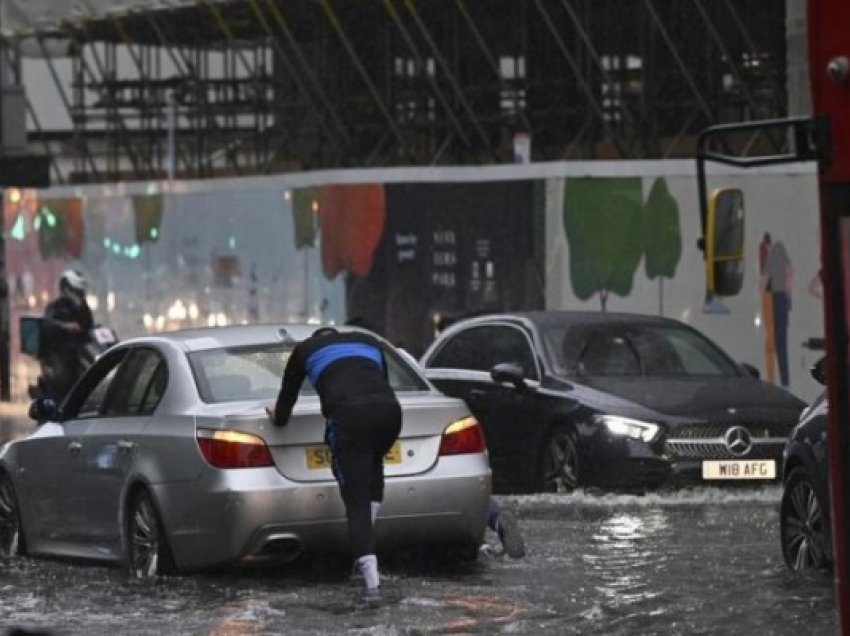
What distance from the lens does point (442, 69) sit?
122 ft

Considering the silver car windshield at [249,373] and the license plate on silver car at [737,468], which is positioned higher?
the silver car windshield at [249,373]

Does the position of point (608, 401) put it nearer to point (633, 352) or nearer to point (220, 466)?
point (633, 352)

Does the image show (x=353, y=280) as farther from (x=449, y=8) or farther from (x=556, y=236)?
(x=449, y=8)

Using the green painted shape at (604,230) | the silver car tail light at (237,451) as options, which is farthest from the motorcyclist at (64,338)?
the silver car tail light at (237,451)

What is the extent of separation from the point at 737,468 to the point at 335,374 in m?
5.95

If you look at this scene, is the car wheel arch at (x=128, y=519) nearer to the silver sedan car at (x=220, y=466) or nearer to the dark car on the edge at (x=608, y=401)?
the silver sedan car at (x=220, y=466)

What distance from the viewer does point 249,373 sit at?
1432cm

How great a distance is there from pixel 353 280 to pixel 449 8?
751cm

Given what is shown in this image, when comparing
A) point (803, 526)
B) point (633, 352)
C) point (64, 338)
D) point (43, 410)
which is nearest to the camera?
point (803, 526)

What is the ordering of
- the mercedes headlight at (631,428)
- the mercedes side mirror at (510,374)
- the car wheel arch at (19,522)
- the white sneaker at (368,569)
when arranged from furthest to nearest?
the mercedes side mirror at (510,374) < the mercedes headlight at (631,428) < the car wheel arch at (19,522) < the white sneaker at (368,569)

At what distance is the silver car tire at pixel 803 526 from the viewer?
523 inches

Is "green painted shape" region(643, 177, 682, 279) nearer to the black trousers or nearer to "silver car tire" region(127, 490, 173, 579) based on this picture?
"silver car tire" region(127, 490, 173, 579)

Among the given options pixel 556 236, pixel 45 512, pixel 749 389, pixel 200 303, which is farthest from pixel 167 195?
pixel 45 512

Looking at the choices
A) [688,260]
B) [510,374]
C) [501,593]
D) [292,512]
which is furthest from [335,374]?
[688,260]
